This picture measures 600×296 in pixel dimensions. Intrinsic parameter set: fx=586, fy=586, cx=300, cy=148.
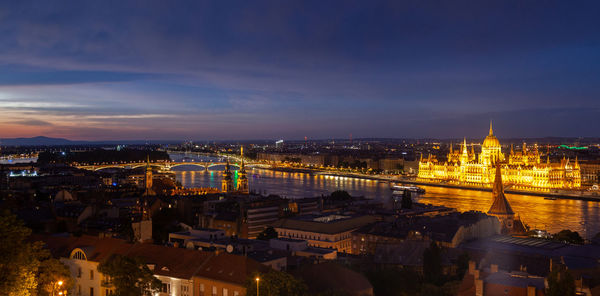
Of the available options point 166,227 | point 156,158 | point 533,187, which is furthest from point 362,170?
point 166,227

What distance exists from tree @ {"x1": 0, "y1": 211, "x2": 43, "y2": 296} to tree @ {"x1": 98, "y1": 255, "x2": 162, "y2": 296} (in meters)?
0.97

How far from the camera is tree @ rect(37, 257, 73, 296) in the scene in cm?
776

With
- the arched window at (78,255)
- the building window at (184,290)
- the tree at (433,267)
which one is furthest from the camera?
the tree at (433,267)

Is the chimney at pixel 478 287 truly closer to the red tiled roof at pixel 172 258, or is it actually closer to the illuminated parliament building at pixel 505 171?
the red tiled roof at pixel 172 258

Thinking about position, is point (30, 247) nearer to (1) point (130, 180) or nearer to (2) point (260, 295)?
(2) point (260, 295)

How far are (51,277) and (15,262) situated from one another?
693 millimetres

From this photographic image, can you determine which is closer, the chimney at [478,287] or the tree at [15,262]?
the tree at [15,262]

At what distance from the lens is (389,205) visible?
904 inches

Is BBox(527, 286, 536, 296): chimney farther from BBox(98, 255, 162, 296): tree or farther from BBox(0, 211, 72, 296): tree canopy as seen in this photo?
BBox(0, 211, 72, 296): tree canopy

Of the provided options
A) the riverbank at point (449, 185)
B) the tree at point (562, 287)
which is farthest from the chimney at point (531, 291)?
the riverbank at point (449, 185)

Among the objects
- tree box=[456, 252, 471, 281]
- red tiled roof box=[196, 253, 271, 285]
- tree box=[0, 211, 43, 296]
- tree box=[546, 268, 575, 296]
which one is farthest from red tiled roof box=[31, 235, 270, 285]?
tree box=[456, 252, 471, 281]

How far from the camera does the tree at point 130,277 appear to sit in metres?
7.17

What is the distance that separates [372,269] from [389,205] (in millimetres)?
13806

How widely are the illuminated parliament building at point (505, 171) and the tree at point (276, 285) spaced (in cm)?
3464
